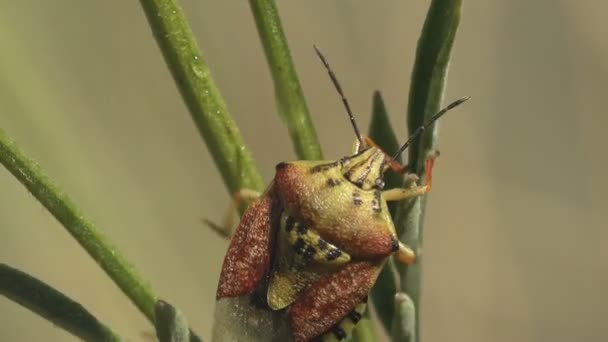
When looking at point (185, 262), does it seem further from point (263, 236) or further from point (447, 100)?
point (263, 236)

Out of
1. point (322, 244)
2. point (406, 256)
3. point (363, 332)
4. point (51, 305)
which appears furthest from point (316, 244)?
point (51, 305)

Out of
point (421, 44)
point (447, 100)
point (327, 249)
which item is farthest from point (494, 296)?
point (421, 44)

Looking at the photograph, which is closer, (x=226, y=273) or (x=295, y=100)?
(x=295, y=100)

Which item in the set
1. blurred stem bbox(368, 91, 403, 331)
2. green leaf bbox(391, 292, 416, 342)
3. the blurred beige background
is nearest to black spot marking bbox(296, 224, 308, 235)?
blurred stem bbox(368, 91, 403, 331)

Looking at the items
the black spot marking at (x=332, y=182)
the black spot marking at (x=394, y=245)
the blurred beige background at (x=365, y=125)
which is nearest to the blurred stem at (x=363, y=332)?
the black spot marking at (x=394, y=245)

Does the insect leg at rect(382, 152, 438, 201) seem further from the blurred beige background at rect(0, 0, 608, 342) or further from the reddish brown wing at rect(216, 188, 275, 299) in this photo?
the blurred beige background at rect(0, 0, 608, 342)

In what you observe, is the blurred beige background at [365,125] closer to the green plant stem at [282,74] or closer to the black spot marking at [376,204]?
the black spot marking at [376,204]

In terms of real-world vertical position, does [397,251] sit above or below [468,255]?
above

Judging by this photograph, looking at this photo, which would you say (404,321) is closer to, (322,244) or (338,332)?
(338,332)
